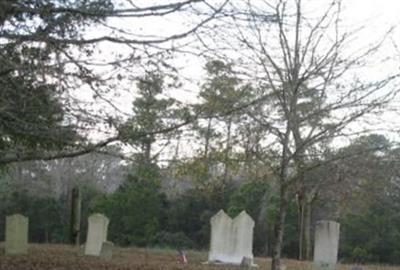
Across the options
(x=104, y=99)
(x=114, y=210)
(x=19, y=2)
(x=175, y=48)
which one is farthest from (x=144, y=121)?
(x=114, y=210)

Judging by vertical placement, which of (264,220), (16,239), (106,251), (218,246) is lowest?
(106,251)

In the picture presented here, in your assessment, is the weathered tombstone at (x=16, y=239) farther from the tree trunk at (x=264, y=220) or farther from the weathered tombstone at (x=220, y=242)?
the tree trunk at (x=264, y=220)

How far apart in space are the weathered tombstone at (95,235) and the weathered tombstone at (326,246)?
629 cm

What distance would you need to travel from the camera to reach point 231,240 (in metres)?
20.2

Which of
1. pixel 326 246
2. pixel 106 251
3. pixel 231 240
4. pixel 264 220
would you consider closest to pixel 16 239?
pixel 106 251

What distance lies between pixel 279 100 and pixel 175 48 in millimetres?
5051

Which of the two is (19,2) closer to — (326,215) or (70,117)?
(70,117)

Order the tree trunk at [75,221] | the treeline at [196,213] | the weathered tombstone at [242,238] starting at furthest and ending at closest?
the treeline at [196,213] < the tree trunk at [75,221] < the weathered tombstone at [242,238]

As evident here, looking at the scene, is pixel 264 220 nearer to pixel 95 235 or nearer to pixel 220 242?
pixel 220 242

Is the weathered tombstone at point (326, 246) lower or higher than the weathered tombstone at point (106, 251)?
higher

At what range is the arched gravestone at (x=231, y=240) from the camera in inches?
791

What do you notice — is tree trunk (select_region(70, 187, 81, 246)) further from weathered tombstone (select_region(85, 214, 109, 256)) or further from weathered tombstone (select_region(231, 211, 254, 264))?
weathered tombstone (select_region(231, 211, 254, 264))

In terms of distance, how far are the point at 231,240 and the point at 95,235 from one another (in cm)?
415

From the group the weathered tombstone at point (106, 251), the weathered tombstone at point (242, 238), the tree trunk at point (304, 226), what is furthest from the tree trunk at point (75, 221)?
the weathered tombstone at point (242, 238)
